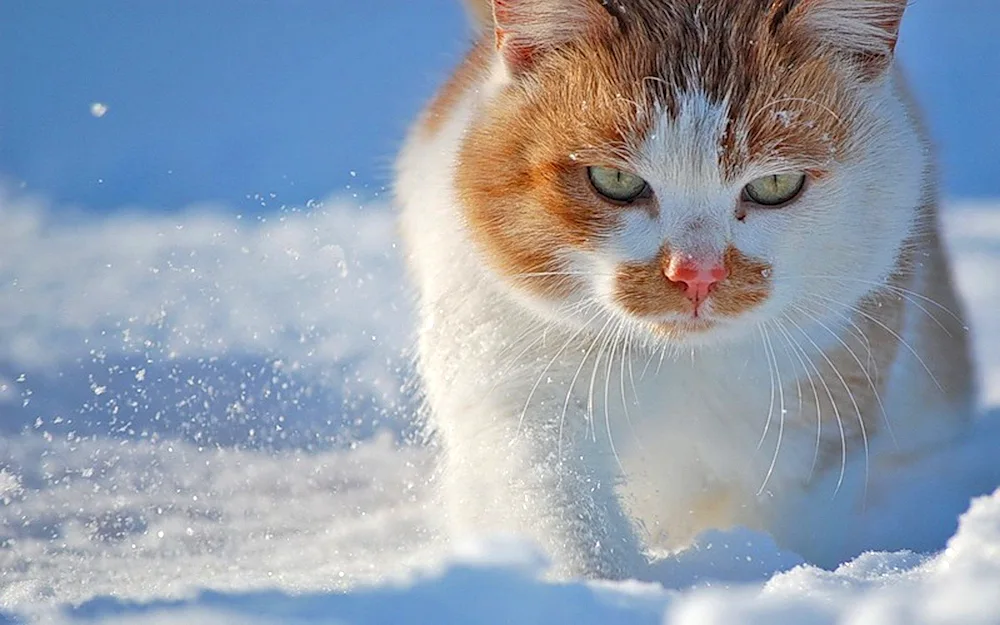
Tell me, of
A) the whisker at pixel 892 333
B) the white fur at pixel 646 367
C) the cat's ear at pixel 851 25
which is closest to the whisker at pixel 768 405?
the white fur at pixel 646 367

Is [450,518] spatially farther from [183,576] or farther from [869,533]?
[869,533]

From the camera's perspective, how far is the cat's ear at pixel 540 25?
2.09 m

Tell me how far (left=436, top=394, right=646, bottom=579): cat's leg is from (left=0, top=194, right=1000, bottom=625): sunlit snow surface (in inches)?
3.9

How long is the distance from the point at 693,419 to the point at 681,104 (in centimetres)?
71

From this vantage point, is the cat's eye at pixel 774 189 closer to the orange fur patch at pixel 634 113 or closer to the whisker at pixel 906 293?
the orange fur patch at pixel 634 113

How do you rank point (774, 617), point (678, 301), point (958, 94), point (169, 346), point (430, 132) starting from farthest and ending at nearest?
1. point (958, 94)
2. point (169, 346)
3. point (430, 132)
4. point (678, 301)
5. point (774, 617)

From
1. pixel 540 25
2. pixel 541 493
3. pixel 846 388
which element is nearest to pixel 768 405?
pixel 846 388

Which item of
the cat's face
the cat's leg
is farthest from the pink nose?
the cat's leg

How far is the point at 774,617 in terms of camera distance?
151 cm

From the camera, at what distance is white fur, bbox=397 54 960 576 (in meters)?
1.96

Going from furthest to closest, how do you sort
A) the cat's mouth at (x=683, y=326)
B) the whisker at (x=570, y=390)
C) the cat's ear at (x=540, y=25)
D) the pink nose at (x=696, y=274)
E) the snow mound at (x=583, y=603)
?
1. the whisker at (x=570, y=390)
2. the cat's ear at (x=540, y=25)
3. the cat's mouth at (x=683, y=326)
4. the pink nose at (x=696, y=274)
5. the snow mound at (x=583, y=603)

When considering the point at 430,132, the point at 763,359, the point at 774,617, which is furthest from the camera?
the point at 430,132

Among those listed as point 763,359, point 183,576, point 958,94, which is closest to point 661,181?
point 763,359

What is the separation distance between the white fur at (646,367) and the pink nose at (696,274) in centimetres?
3
